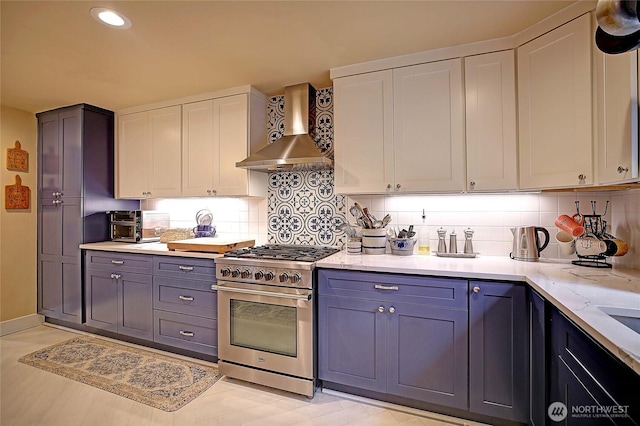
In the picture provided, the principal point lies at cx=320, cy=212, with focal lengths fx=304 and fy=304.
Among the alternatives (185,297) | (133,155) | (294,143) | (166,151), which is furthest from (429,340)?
(133,155)

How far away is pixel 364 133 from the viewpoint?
2338mm

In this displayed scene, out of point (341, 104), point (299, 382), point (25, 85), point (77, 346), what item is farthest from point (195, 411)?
point (25, 85)

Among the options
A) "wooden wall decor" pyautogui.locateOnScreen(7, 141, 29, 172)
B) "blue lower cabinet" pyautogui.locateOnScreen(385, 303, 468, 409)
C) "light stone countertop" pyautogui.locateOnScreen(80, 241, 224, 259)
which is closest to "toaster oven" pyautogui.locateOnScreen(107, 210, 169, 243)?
"light stone countertop" pyautogui.locateOnScreen(80, 241, 224, 259)

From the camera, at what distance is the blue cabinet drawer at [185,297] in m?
2.46

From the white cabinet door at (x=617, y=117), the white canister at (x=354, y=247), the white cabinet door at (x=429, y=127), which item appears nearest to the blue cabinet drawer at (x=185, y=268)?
the white canister at (x=354, y=247)

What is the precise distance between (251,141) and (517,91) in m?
2.07

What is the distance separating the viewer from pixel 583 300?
1.22m

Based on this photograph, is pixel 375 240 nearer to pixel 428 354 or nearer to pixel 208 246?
pixel 428 354

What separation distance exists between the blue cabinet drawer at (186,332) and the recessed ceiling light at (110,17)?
2112 millimetres

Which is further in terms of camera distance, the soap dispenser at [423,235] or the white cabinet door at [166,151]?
the white cabinet door at [166,151]

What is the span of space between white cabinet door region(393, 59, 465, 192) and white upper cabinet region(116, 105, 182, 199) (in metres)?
2.14

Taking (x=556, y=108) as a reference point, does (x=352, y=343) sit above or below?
below

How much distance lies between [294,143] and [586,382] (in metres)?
2.22

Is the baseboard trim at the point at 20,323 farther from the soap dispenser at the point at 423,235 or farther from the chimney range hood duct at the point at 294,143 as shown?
the soap dispenser at the point at 423,235
